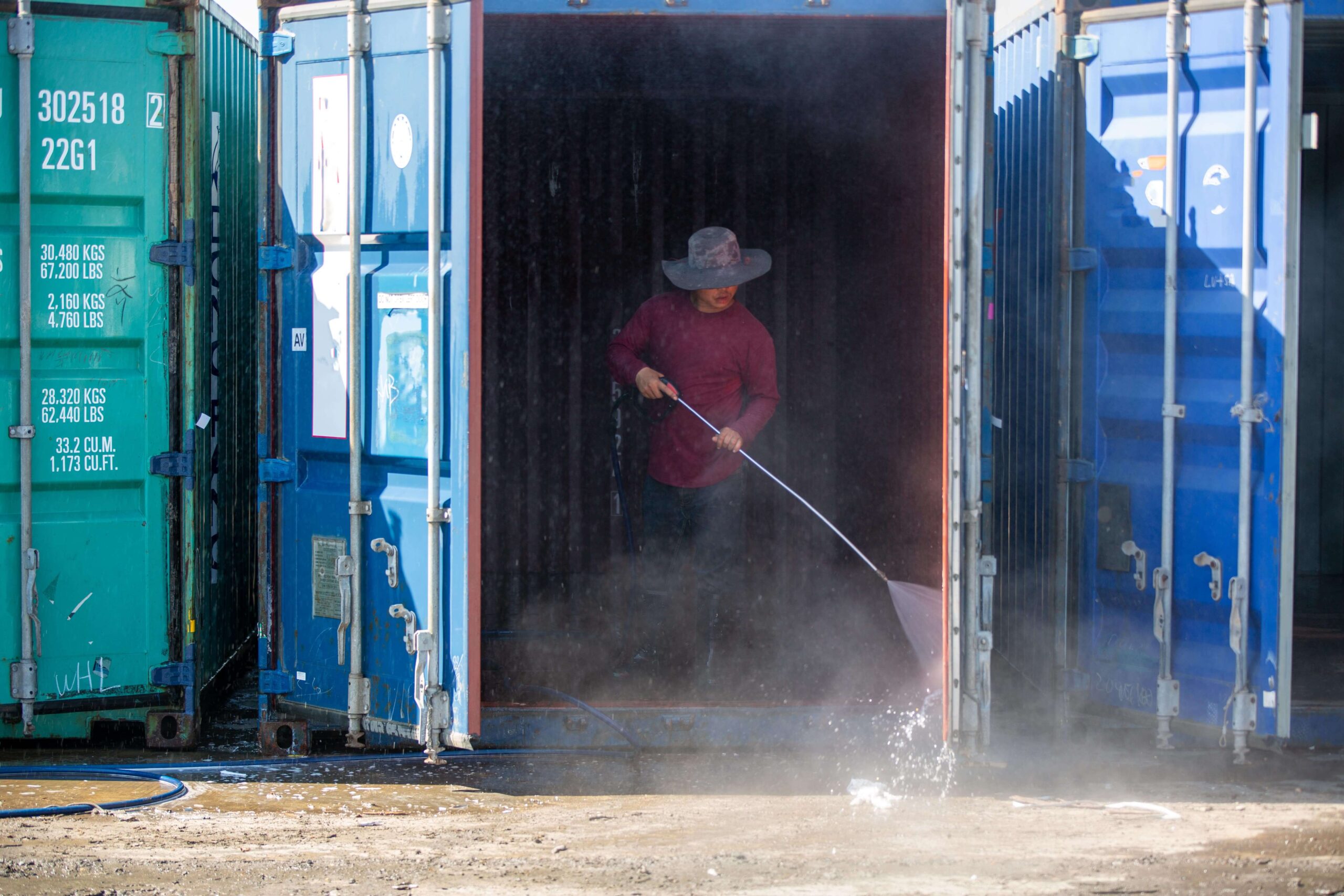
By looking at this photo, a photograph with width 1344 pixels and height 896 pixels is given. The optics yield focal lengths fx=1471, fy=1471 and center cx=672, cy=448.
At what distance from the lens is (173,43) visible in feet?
21.7

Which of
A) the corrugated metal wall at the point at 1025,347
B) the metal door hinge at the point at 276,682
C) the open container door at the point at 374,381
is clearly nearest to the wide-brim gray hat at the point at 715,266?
the corrugated metal wall at the point at 1025,347

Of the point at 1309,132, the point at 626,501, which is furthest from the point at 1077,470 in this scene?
the point at 626,501

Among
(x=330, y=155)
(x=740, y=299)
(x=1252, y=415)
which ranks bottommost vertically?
(x=1252, y=415)

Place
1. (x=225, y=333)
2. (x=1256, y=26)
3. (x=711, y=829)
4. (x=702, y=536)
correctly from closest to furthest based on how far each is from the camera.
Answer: (x=711, y=829)
(x=1256, y=26)
(x=702, y=536)
(x=225, y=333)

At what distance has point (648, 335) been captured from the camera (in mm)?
7258

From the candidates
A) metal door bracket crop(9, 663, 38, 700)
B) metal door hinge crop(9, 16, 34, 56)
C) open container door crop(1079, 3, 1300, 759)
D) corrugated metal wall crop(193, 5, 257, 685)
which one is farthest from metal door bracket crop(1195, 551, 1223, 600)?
metal door hinge crop(9, 16, 34, 56)

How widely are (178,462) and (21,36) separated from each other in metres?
1.97

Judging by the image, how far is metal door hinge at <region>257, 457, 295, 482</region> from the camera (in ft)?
21.5

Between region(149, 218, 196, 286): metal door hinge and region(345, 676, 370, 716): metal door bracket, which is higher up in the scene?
region(149, 218, 196, 286): metal door hinge

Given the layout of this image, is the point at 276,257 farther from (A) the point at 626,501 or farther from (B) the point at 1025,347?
(B) the point at 1025,347

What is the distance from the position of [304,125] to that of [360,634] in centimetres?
224

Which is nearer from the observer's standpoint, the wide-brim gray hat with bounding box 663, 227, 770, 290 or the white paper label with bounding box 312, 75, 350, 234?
the white paper label with bounding box 312, 75, 350, 234

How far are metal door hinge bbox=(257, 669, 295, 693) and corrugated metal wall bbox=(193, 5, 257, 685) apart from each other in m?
0.41

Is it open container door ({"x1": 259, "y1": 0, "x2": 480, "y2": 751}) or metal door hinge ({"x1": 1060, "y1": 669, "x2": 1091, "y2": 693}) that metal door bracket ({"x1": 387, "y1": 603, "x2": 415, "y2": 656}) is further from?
metal door hinge ({"x1": 1060, "y1": 669, "x2": 1091, "y2": 693})
